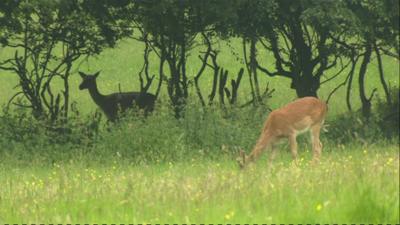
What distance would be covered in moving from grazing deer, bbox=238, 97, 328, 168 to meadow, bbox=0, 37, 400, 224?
0.94 feet

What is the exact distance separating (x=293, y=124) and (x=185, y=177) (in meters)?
6.56

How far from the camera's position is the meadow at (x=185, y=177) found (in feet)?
24.2

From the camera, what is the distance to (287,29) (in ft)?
65.6

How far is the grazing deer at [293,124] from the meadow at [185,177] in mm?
288

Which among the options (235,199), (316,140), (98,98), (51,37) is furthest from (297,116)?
(235,199)

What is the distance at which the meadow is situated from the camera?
737cm

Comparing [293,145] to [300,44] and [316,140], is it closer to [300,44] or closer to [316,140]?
[316,140]

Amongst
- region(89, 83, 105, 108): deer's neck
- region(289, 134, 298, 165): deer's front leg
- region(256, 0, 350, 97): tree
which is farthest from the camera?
region(89, 83, 105, 108): deer's neck

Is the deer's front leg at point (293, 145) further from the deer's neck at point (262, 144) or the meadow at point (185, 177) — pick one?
the deer's neck at point (262, 144)

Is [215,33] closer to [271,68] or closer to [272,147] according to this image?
[272,147]

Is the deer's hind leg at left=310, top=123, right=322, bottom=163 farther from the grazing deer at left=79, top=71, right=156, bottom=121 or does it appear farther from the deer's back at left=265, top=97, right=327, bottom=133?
the grazing deer at left=79, top=71, right=156, bottom=121

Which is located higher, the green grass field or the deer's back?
the deer's back

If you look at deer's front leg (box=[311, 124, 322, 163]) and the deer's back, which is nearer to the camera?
deer's front leg (box=[311, 124, 322, 163])

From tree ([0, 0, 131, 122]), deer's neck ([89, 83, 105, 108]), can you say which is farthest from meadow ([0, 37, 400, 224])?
deer's neck ([89, 83, 105, 108])
